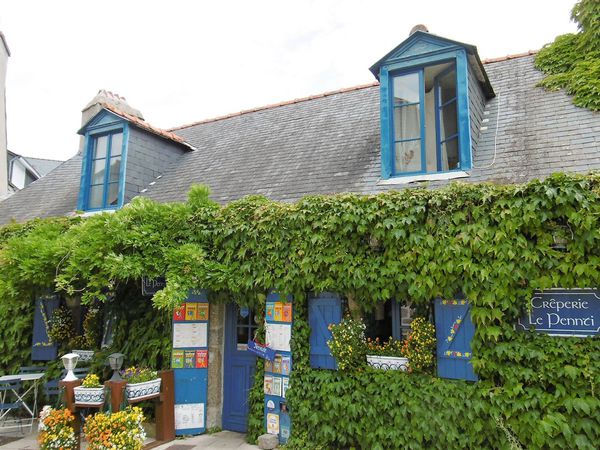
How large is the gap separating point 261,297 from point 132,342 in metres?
2.66

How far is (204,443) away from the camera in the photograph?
608cm

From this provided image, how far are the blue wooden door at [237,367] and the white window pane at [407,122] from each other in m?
3.64

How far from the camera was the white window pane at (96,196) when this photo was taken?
9.18 metres

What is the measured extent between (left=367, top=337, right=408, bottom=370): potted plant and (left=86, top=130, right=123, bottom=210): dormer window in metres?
6.18

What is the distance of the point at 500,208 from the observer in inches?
188

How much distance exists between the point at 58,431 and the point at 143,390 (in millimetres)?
1161

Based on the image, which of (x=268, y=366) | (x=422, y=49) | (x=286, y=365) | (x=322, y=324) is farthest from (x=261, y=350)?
(x=422, y=49)

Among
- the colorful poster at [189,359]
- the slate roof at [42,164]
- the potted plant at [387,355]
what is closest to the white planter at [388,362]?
the potted plant at [387,355]

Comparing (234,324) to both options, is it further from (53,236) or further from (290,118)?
(290,118)

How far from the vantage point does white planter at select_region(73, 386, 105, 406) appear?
583 centimetres

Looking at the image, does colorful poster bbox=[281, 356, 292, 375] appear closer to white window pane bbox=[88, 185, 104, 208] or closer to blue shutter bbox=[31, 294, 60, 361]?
blue shutter bbox=[31, 294, 60, 361]

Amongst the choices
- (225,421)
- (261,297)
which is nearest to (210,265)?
(261,297)

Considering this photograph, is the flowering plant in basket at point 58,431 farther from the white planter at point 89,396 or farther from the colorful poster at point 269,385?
the colorful poster at point 269,385

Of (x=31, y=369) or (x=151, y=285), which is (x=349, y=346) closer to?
(x=151, y=285)
